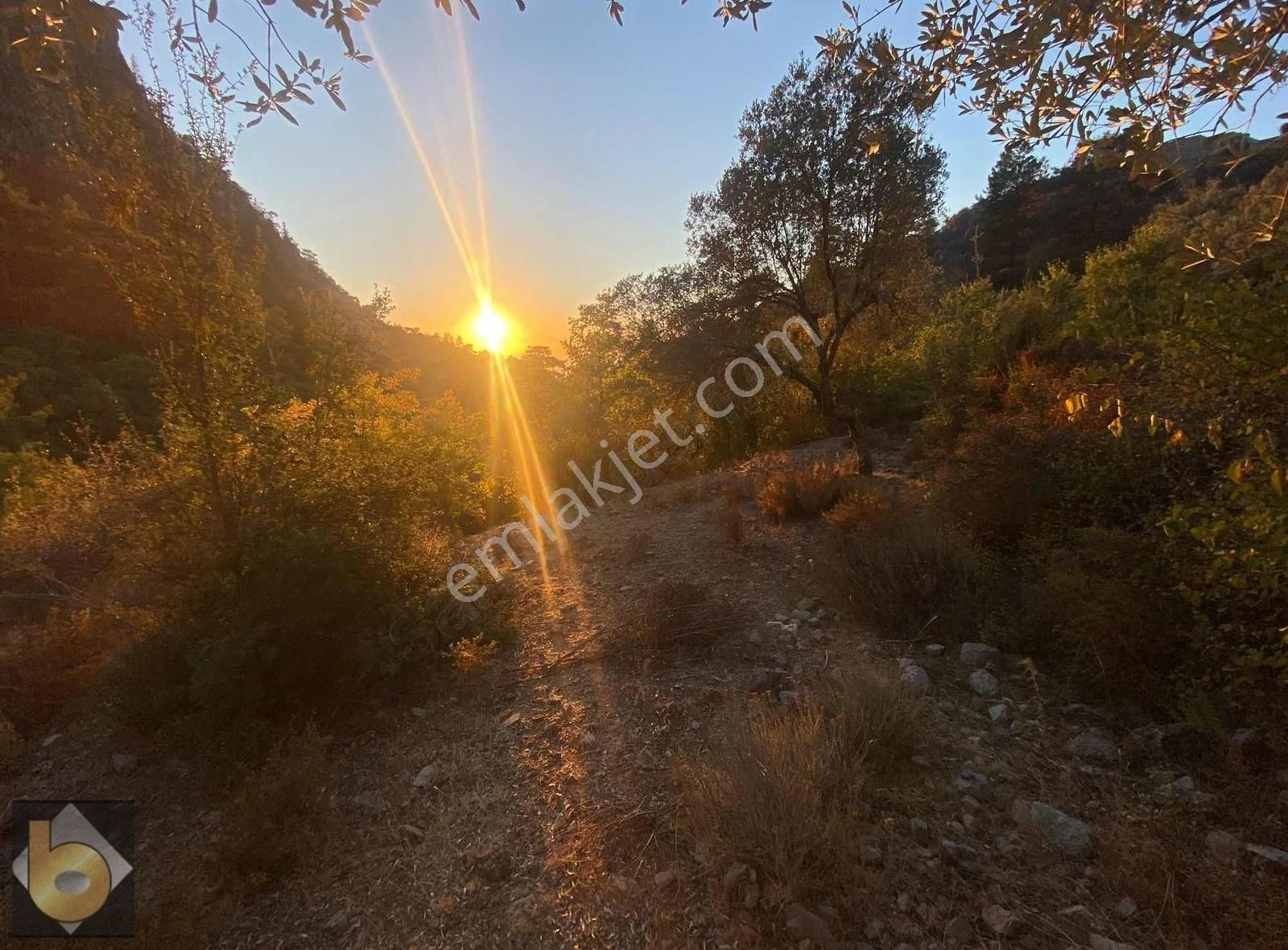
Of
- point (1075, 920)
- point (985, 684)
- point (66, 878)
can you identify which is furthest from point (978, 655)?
point (66, 878)

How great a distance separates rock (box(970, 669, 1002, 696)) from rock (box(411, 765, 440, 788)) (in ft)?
10.8

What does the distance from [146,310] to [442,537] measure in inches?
130

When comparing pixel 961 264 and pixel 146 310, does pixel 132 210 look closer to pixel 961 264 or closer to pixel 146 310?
pixel 146 310

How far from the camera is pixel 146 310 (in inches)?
141

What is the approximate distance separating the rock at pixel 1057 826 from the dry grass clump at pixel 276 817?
11.1 ft

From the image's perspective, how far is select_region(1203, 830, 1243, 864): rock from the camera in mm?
2066


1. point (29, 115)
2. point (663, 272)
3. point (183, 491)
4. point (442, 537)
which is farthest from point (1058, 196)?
point (29, 115)

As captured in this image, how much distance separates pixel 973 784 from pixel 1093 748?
0.76 m

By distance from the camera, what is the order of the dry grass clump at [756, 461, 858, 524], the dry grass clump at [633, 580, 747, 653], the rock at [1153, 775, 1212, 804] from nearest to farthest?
the rock at [1153, 775, 1212, 804], the dry grass clump at [633, 580, 747, 653], the dry grass clump at [756, 461, 858, 524]

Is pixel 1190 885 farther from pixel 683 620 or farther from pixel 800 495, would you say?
pixel 800 495

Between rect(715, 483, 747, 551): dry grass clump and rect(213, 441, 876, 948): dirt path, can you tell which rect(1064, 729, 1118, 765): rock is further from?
rect(715, 483, 747, 551): dry grass clump

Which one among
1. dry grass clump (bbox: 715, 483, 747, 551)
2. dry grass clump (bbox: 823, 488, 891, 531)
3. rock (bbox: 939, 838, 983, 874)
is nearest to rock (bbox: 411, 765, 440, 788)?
rock (bbox: 939, 838, 983, 874)

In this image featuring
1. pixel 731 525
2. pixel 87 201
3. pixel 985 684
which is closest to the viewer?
pixel 985 684

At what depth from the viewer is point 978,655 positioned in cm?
360
